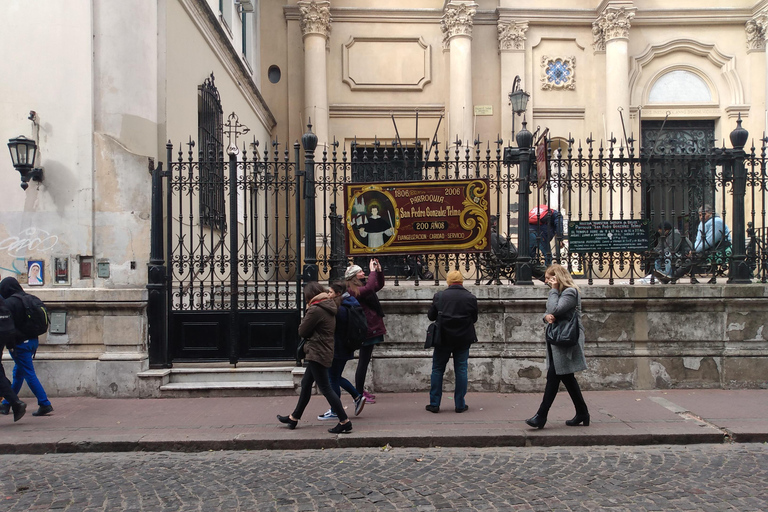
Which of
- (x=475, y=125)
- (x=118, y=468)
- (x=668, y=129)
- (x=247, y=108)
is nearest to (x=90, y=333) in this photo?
(x=118, y=468)

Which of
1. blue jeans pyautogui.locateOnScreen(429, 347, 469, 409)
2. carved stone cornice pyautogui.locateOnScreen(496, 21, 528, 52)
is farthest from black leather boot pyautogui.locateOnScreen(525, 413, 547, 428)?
carved stone cornice pyautogui.locateOnScreen(496, 21, 528, 52)

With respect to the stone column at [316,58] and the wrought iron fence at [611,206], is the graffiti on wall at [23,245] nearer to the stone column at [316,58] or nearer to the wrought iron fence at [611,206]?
the wrought iron fence at [611,206]

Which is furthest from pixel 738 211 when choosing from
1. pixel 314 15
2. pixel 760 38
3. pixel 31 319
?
pixel 314 15

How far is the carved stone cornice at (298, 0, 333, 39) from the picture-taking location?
62.7 feet

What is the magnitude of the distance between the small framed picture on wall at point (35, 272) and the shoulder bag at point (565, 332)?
690cm

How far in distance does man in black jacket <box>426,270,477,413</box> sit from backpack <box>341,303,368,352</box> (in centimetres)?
89

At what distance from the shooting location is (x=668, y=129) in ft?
65.8

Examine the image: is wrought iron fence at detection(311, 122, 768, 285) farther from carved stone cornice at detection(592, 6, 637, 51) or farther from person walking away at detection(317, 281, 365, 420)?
carved stone cornice at detection(592, 6, 637, 51)

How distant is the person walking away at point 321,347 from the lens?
6.92m

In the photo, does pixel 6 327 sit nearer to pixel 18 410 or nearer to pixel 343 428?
pixel 18 410

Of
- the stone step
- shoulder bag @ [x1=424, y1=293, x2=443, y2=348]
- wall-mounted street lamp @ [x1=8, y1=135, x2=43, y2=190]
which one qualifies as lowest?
the stone step

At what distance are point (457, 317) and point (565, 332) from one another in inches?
54.0

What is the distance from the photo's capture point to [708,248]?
9531mm

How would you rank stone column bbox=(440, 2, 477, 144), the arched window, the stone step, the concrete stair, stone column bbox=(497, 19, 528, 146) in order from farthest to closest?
the arched window < stone column bbox=(497, 19, 528, 146) < stone column bbox=(440, 2, 477, 144) < the stone step < the concrete stair
